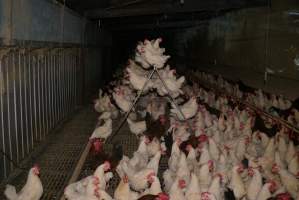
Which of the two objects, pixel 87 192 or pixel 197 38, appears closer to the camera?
pixel 87 192

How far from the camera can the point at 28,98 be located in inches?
181

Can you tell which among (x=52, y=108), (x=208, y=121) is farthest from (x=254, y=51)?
(x=52, y=108)

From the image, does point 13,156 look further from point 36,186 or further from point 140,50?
point 140,50

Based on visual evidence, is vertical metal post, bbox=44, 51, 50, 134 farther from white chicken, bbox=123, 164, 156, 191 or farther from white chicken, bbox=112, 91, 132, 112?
white chicken, bbox=123, 164, 156, 191

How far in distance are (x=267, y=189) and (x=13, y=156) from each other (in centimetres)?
267

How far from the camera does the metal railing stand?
3840 millimetres

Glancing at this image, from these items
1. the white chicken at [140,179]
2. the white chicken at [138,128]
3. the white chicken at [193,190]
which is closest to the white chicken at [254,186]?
the white chicken at [193,190]

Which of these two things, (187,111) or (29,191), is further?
(187,111)

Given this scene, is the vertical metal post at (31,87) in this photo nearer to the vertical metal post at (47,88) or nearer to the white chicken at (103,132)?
the vertical metal post at (47,88)

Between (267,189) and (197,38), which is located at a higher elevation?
(197,38)

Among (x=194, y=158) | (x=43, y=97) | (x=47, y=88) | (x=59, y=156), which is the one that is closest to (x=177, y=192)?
(x=194, y=158)

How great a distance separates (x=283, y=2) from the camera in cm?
655

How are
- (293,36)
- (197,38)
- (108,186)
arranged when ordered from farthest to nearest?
1. (197,38)
2. (293,36)
3. (108,186)

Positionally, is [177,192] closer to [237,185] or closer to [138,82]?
[237,185]
